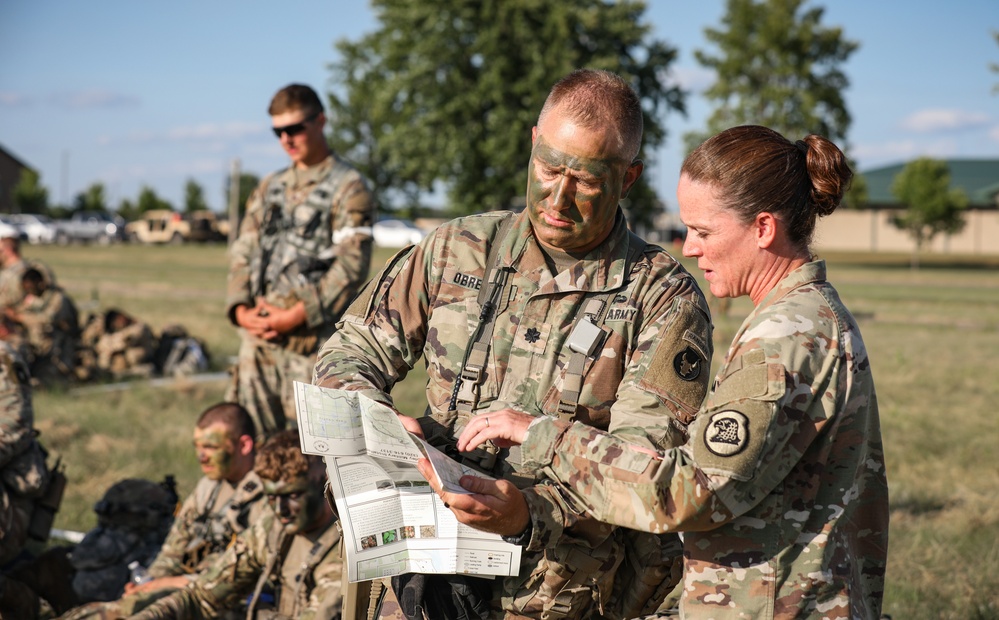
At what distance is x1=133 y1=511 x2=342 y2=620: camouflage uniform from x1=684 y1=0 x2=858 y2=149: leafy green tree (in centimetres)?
4789

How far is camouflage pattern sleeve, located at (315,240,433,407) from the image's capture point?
3.19m

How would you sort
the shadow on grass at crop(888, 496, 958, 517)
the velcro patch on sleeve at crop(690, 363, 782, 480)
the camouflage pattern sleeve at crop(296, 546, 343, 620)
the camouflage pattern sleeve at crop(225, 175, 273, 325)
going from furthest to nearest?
the shadow on grass at crop(888, 496, 958, 517) < the camouflage pattern sleeve at crop(225, 175, 273, 325) < the camouflage pattern sleeve at crop(296, 546, 343, 620) < the velcro patch on sleeve at crop(690, 363, 782, 480)

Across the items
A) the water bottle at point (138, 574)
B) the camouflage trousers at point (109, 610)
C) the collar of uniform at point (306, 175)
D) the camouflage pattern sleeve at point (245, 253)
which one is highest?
the collar of uniform at point (306, 175)

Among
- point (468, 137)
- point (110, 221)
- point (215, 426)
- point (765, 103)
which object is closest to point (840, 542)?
point (215, 426)

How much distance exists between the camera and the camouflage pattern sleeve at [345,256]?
19.4 ft

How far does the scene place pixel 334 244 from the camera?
616 cm

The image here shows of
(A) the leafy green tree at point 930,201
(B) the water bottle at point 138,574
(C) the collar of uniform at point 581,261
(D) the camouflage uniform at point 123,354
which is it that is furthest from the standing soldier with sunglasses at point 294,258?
(A) the leafy green tree at point 930,201

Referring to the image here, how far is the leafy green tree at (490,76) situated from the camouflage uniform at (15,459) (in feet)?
99.2

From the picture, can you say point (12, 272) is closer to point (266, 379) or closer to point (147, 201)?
point (266, 379)

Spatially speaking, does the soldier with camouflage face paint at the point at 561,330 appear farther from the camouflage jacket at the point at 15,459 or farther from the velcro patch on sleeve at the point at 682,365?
the camouflage jacket at the point at 15,459

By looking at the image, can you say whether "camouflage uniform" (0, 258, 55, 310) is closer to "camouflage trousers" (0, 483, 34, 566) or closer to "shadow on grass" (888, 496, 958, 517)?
"camouflage trousers" (0, 483, 34, 566)

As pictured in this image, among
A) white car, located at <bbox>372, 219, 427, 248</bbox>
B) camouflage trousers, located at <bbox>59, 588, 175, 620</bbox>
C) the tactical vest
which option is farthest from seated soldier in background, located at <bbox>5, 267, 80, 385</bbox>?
white car, located at <bbox>372, 219, 427, 248</bbox>

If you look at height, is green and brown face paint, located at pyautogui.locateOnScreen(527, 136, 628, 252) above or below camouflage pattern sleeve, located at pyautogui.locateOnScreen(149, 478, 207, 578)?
above

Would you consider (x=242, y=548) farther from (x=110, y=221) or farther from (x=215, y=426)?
(x=110, y=221)
